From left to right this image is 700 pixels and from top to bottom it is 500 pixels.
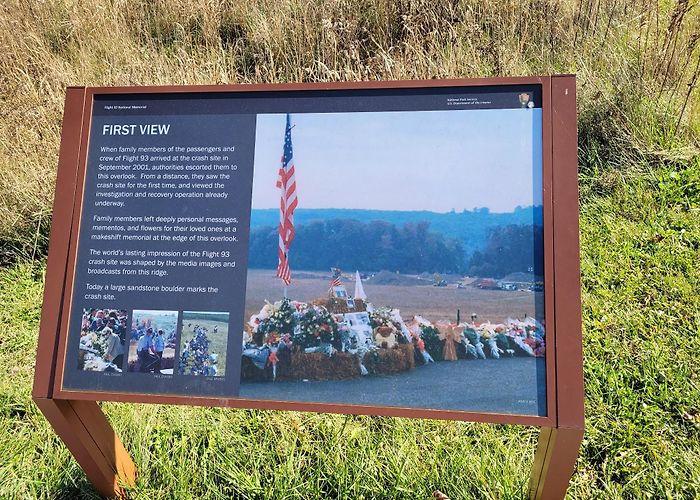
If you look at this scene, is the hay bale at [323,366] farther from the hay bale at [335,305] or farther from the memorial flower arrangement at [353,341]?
the hay bale at [335,305]

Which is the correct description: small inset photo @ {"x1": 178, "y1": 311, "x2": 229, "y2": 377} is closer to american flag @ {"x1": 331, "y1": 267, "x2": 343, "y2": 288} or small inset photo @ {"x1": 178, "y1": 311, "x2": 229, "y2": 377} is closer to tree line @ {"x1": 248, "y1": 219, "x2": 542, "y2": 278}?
tree line @ {"x1": 248, "y1": 219, "x2": 542, "y2": 278}

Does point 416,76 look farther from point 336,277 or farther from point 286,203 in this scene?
point 336,277

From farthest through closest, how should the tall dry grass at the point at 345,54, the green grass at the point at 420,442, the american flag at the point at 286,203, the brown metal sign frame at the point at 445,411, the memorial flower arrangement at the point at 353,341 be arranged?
1. the tall dry grass at the point at 345,54
2. the green grass at the point at 420,442
3. the american flag at the point at 286,203
4. the memorial flower arrangement at the point at 353,341
5. the brown metal sign frame at the point at 445,411

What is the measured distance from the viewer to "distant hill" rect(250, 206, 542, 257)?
1.82m

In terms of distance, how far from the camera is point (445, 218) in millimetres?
1893

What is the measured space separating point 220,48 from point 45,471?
13.7ft

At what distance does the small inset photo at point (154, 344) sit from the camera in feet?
6.37

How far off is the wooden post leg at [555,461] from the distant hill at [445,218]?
2.14ft

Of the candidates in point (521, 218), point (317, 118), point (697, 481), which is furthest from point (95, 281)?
point (697, 481)

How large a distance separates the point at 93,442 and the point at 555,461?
67.9 inches

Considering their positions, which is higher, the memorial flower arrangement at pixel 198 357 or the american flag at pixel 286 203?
the american flag at pixel 286 203

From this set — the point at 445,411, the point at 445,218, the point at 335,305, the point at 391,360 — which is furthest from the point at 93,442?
the point at 445,218

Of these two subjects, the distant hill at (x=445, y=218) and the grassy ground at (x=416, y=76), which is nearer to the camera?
the distant hill at (x=445, y=218)

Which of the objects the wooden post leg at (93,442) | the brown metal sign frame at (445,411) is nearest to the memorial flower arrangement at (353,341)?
the brown metal sign frame at (445,411)
